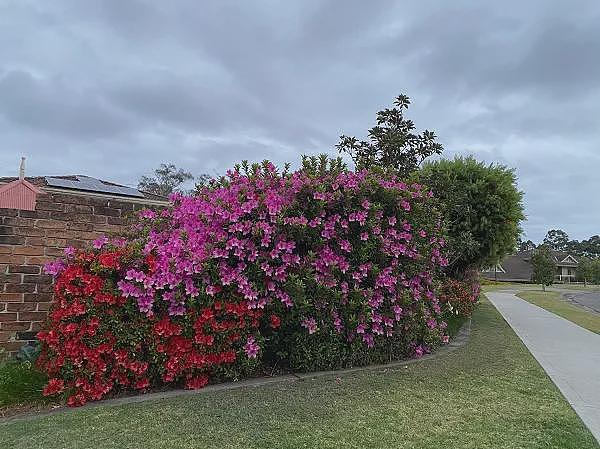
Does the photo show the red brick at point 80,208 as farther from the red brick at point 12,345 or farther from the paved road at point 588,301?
the paved road at point 588,301

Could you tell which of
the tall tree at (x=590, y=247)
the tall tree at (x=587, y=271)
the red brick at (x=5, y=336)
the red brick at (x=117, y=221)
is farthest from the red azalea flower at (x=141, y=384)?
the tall tree at (x=590, y=247)

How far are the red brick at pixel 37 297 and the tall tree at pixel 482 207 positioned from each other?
23.3 ft

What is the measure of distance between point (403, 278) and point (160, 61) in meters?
6.90

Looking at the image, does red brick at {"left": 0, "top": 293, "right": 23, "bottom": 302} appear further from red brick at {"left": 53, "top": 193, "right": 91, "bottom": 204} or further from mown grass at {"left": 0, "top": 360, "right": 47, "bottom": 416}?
red brick at {"left": 53, "top": 193, "right": 91, "bottom": 204}

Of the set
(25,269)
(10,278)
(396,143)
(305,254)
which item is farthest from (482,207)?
(10,278)

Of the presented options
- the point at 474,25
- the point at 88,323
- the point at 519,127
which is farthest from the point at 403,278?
the point at 519,127

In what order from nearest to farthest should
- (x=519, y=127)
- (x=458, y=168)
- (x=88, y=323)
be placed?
(x=88, y=323) → (x=458, y=168) → (x=519, y=127)

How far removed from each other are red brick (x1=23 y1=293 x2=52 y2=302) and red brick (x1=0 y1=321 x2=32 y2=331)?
8.7 inches

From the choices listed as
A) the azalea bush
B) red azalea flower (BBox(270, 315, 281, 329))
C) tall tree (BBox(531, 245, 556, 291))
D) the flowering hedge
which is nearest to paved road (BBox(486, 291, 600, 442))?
the azalea bush

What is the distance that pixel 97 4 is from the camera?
7301mm

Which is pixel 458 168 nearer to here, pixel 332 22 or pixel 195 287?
pixel 332 22

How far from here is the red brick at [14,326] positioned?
14.4 feet

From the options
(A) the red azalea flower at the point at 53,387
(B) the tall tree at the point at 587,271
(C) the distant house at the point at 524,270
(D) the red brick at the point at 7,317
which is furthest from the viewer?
(C) the distant house at the point at 524,270

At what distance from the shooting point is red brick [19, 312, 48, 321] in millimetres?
4469
